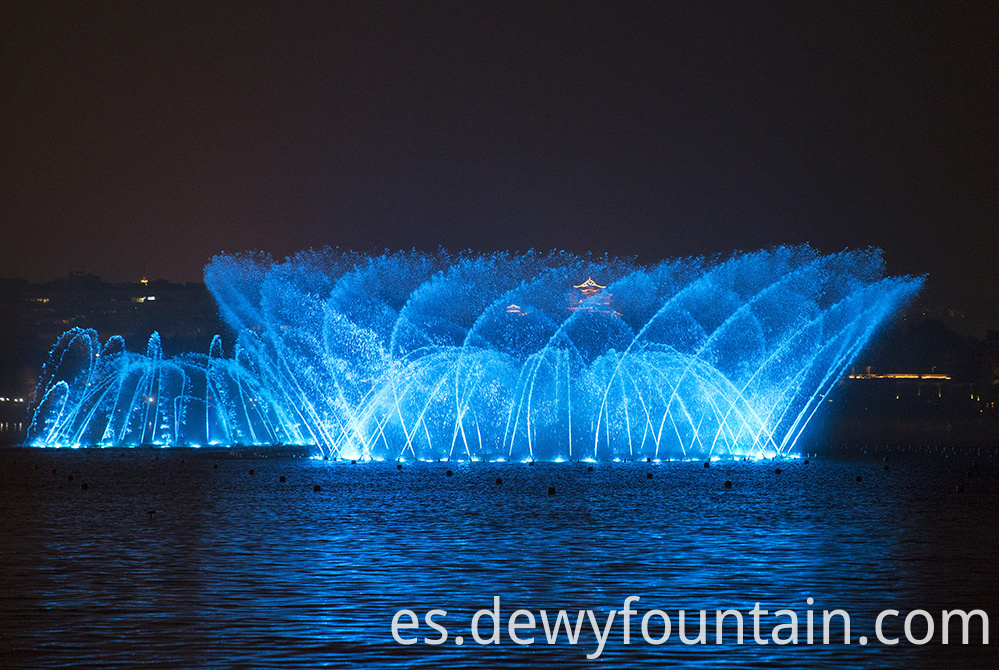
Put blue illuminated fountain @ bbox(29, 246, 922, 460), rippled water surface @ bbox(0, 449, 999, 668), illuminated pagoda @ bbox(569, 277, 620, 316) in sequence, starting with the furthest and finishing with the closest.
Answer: illuminated pagoda @ bbox(569, 277, 620, 316)
blue illuminated fountain @ bbox(29, 246, 922, 460)
rippled water surface @ bbox(0, 449, 999, 668)

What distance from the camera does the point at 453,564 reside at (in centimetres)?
2180

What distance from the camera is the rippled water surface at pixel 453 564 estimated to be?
15102 millimetres

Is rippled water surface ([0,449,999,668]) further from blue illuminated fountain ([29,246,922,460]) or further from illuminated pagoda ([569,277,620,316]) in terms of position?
illuminated pagoda ([569,277,620,316])

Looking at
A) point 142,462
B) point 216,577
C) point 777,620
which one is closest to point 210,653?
point 216,577

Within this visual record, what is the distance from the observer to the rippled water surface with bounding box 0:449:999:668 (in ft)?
49.5

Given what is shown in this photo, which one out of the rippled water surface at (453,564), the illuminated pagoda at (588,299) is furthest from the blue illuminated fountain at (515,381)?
the illuminated pagoda at (588,299)

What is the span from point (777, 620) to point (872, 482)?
91.3 feet

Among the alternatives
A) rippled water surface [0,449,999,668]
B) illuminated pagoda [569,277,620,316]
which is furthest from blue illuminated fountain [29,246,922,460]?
illuminated pagoda [569,277,620,316]

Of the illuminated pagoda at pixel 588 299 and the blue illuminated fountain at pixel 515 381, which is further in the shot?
the illuminated pagoda at pixel 588 299

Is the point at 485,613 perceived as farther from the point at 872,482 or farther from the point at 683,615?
the point at 872,482

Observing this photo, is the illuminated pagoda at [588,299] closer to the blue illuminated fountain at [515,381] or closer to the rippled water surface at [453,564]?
the blue illuminated fountain at [515,381]

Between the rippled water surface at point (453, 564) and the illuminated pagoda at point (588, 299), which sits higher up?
the illuminated pagoda at point (588, 299)

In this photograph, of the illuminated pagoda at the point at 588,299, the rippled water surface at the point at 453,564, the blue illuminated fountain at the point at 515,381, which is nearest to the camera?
the rippled water surface at the point at 453,564

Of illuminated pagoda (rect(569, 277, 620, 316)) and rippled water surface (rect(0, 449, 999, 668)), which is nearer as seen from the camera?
rippled water surface (rect(0, 449, 999, 668))
